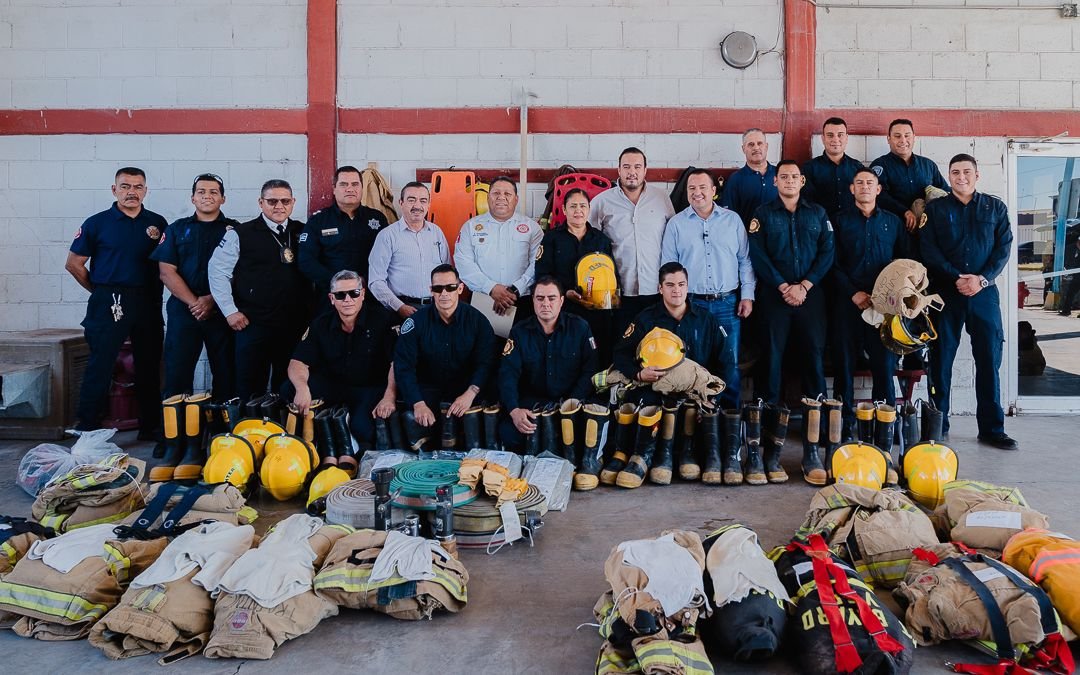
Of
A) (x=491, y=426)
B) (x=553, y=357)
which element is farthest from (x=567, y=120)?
(x=491, y=426)

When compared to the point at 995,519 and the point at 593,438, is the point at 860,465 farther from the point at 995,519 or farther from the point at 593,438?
the point at 593,438

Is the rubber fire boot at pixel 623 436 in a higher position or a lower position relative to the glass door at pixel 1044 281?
lower

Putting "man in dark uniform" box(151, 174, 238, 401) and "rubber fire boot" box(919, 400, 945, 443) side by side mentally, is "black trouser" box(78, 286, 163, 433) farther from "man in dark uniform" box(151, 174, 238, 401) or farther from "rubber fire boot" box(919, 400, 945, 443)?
"rubber fire boot" box(919, 400, 945, 443)

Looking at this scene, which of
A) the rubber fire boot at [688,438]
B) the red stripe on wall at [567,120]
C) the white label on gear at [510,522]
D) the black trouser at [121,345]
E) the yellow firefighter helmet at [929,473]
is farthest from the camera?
the red stripe on wall at [567,120]

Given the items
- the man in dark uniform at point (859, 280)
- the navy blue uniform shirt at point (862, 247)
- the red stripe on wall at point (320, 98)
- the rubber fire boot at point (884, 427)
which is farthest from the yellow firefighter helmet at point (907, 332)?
the red stripe on wall at point (320, 98)

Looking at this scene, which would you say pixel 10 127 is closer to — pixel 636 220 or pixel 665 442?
pixel 636 220

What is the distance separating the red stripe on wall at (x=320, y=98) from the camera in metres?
5.88

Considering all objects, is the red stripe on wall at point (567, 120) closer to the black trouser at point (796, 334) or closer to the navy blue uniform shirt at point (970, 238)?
the navy blue uniform shirt at point (970, 238)

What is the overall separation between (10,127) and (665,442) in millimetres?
5749

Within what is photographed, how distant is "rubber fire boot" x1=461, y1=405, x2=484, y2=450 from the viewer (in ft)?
14.3

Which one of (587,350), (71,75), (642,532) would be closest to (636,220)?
(587,350)

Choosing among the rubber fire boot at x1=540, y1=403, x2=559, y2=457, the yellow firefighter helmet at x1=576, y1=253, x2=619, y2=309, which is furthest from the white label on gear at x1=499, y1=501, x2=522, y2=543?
the yellow firefighter helmet at x1=576, y1=253, x2=619, y2=309

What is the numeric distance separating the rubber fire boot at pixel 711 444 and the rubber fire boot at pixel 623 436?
40cm

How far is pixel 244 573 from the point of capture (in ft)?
8.10
